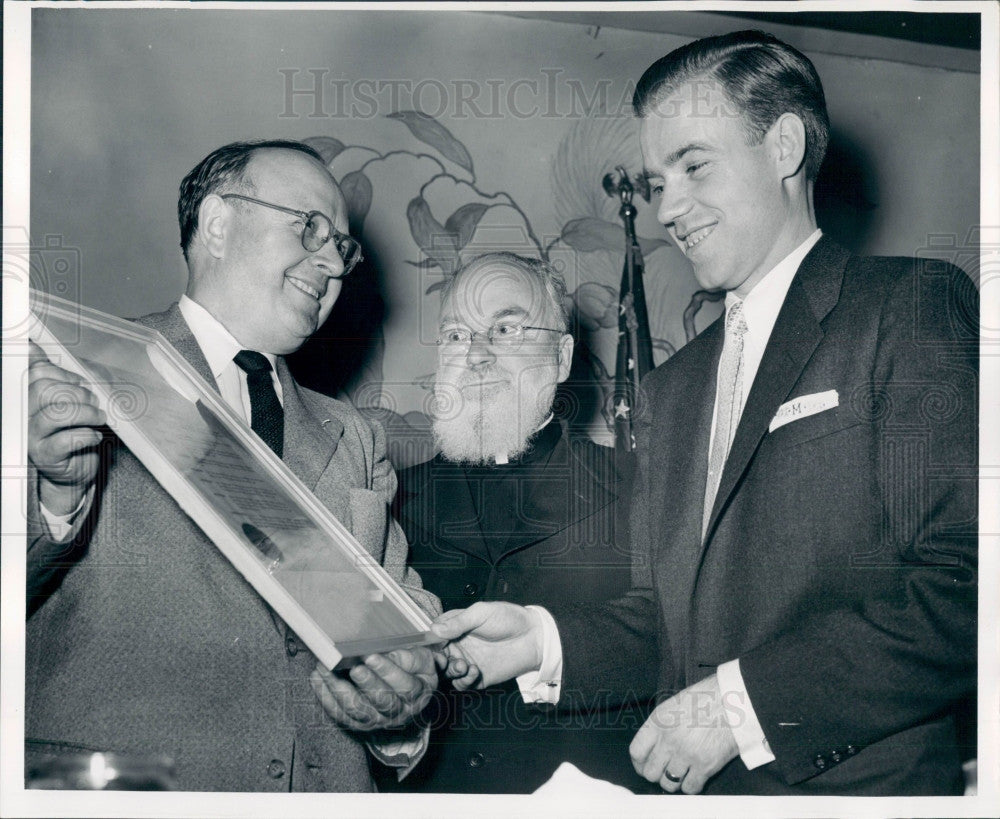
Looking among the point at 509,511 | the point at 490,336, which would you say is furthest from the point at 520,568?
the point at 490,336

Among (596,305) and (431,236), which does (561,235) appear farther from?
(431,236)

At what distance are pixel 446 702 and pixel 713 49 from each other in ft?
4.37

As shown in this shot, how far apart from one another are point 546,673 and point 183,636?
0.65m

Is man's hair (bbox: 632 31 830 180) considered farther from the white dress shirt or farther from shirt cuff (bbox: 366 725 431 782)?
shirt cuff (bbox: 366 725 431 782)

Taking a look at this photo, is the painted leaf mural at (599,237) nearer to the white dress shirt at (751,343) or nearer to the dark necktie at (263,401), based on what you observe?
the white dress shirt at (751,343)

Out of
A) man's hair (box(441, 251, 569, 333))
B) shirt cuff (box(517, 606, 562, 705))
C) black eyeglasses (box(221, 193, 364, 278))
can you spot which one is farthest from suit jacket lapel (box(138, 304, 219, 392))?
shirt cuff (box(517, 606, 562, 705))

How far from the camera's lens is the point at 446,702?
71.7 inches

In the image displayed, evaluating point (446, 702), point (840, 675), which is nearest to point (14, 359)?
point (446, 702)

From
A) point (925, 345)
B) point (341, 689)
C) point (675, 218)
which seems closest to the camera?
point (341, 689)

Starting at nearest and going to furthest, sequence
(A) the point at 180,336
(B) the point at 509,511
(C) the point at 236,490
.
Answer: (C) the point at 236,490 < (A) the point at 180,336 < (B) the point at 509,511

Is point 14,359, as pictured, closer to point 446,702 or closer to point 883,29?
point 446,702

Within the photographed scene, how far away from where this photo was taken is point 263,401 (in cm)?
184

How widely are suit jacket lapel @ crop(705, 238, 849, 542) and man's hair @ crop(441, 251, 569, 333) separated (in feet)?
1.40

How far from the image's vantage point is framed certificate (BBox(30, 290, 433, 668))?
4.77ft
